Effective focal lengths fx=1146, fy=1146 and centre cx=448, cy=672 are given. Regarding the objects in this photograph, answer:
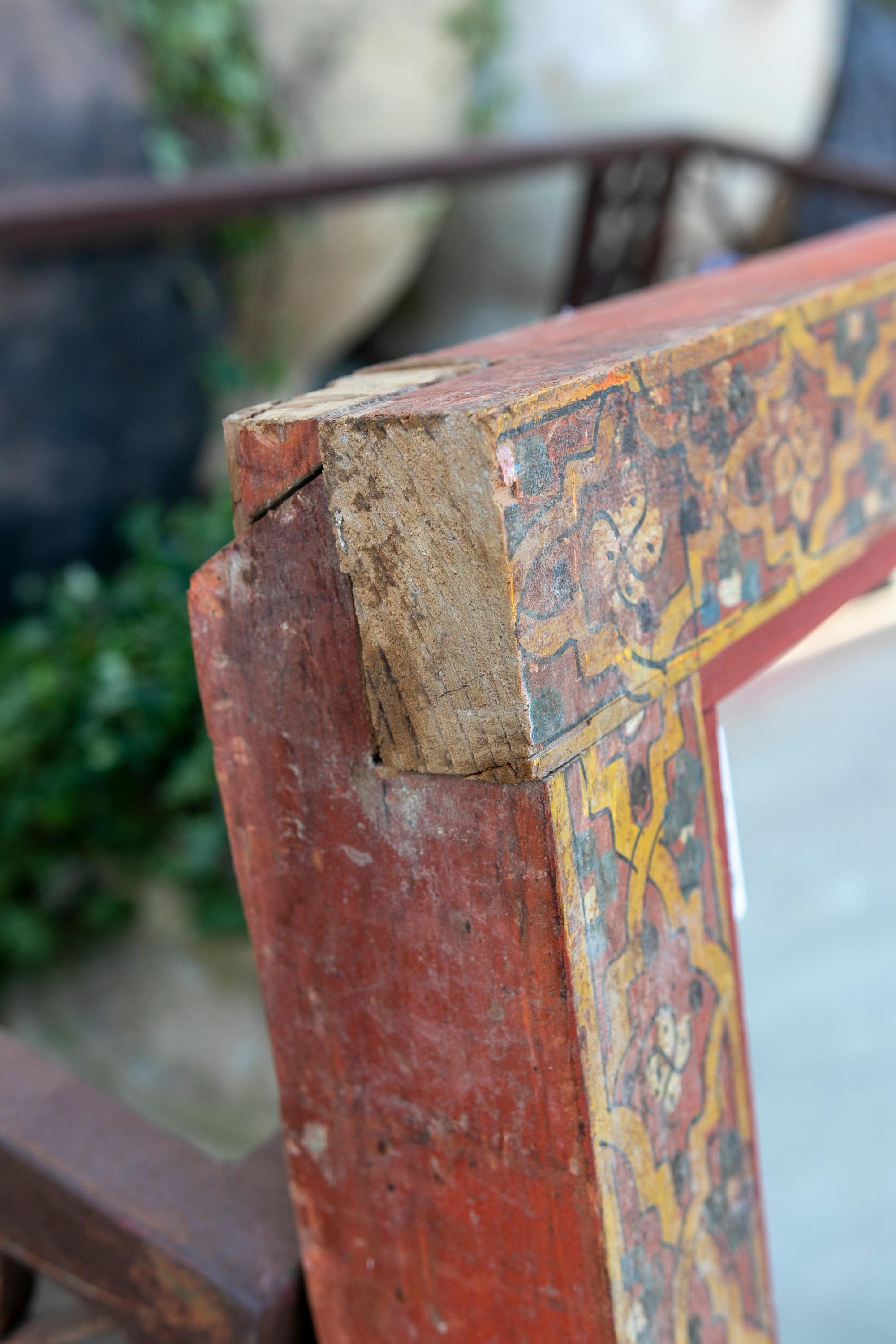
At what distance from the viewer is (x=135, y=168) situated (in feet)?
8.30

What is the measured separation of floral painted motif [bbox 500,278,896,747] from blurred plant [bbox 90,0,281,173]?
2221 millimetres

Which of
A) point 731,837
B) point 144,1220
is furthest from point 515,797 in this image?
point 144,1220

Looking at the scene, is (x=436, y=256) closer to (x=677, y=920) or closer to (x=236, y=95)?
(x=236, y=95)

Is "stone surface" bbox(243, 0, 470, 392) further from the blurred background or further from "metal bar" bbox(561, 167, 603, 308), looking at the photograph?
"metal bar" bbox(561, 167, 603, 308)

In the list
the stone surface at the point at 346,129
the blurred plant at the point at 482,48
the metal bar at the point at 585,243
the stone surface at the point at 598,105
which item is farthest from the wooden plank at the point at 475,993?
the stone surface at the point at 598,105

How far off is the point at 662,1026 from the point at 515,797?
0.19 meters

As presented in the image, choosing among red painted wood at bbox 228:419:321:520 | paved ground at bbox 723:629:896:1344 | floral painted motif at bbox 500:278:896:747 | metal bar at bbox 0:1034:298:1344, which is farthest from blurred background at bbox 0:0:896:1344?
red painted wood at bbox 228:419:321:520

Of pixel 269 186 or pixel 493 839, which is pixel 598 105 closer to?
pixel 269 186

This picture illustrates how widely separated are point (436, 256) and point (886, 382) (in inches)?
129

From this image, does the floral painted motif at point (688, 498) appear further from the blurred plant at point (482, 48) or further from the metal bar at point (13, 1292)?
the blurred plant at point (482, 48)

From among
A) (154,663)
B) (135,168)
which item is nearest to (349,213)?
(135,168)

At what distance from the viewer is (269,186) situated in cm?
207

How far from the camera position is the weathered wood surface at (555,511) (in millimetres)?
473

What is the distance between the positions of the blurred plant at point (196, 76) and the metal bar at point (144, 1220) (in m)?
2.33
